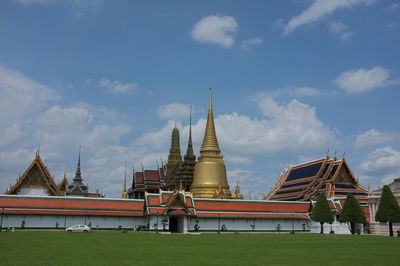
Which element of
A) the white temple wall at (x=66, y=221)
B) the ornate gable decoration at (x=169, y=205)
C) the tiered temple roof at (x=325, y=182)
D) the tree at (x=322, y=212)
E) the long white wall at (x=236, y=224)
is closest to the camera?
the white temple wall at (x=66, y=221)

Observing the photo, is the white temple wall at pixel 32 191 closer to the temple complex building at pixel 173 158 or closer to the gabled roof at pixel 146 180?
the temple complex building at pixel 173 158

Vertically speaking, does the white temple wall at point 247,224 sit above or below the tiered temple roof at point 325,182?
below

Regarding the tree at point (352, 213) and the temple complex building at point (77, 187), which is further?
the temple complex building at point (77, 187)

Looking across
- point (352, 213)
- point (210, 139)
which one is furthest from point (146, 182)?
point (352, 213)

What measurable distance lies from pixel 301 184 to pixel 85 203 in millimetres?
36213

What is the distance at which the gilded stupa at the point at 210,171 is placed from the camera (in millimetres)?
69312

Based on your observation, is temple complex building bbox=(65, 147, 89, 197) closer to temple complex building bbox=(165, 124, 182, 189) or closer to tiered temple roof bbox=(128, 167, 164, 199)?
tiered temple roof bbox=(128, 167, 164, 199)

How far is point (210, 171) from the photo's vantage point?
233 feet

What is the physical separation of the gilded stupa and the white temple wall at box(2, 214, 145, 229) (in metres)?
17.0

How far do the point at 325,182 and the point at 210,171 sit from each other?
18576 millimetres

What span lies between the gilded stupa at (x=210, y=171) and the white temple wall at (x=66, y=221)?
1696 cm

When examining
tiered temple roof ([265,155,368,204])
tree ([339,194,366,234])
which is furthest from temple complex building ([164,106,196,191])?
tree ([339,194,366,234])

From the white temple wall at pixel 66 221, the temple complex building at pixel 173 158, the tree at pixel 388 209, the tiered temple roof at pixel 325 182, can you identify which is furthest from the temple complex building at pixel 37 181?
the tree at pixel 388 209

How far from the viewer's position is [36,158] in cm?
5928
